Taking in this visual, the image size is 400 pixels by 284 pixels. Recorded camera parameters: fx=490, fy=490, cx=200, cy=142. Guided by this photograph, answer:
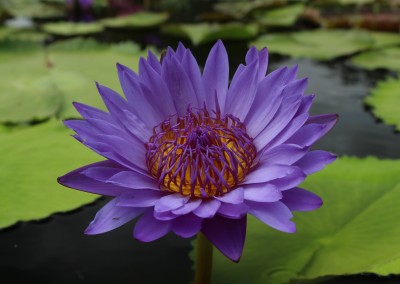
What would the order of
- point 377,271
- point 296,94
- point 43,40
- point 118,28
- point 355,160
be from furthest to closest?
1. point 118,28
2. point 43,40
3. point 355,160
4. point 377,271
5. point 296,94

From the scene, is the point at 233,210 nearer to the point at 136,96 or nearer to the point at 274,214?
the point at 274,214

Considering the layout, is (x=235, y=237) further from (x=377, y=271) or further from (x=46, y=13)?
(x=46, y=13)

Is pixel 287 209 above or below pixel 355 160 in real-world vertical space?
above

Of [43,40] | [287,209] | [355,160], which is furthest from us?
[43,40]

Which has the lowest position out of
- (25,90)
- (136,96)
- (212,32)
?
(212,32)

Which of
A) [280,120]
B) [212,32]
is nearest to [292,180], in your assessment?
[280,120]

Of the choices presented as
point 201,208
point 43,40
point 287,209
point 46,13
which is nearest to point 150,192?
point 201,208
